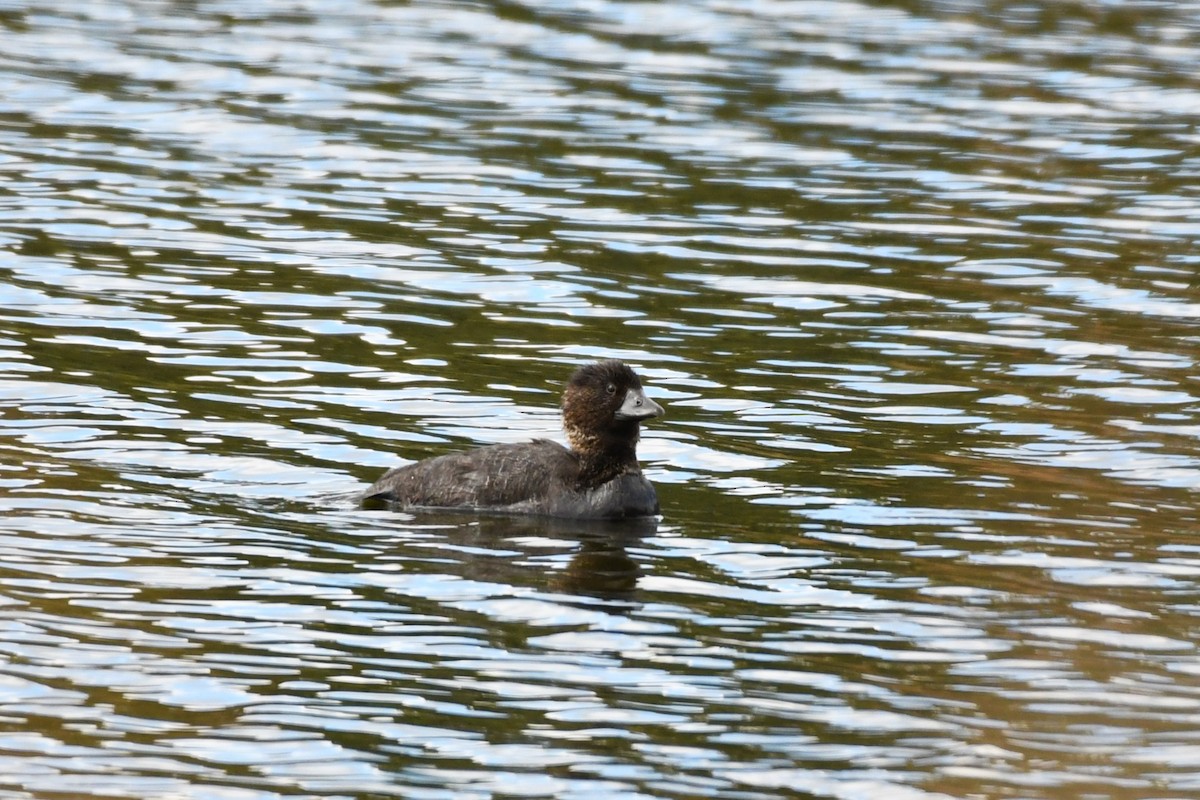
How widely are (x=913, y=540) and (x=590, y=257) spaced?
8.35m

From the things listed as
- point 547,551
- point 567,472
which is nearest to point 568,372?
point 567,472

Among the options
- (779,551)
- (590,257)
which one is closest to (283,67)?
(590,257)

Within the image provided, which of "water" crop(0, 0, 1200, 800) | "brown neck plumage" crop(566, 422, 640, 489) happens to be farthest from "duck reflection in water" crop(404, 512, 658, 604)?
"brown neck plumage" crop(566, 422, 640, 489)

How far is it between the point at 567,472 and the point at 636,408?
63 centimetres

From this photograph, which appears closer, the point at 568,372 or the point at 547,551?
the point at 547,551

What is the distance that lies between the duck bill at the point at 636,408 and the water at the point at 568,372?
0.62 m

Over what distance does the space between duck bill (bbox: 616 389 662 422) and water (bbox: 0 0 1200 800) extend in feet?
2.05

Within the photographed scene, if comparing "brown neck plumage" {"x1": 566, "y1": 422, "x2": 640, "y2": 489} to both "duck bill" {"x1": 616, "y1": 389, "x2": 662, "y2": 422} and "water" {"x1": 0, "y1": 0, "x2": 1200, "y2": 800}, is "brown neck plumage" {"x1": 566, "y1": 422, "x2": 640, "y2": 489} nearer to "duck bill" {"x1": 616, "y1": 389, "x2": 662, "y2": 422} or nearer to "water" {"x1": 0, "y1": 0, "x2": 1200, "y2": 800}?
"duck bill" {"x1": 616, "y1": 389, "x2": 662, "y2": 422}

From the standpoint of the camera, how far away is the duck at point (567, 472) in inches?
515

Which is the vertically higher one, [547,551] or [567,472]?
[567,472]

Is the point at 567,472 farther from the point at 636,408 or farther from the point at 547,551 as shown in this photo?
the point at 547,551

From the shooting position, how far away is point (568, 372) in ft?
53.8

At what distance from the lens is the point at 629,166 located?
2405cm

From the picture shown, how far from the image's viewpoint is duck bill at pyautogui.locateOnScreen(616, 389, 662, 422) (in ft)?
44.2
